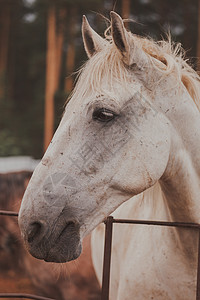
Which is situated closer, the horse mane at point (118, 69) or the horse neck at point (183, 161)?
the horse mane at point (118, 69)

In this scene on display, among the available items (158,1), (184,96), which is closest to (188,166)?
(184,96)

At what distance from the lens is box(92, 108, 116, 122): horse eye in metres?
1.52

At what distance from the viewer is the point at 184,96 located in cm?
174

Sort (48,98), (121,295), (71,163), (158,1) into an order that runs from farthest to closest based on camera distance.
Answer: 1. (158,1)
2. (48,98)
3. (121,295)
4. (71,163)

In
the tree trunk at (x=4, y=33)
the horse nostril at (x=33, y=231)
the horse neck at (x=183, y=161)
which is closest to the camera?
the horse nostril at (x=33, y=231)

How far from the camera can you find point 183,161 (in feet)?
5.64

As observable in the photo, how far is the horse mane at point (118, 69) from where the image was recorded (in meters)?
1.58

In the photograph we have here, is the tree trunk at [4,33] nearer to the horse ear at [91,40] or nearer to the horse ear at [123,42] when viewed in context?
the horse ear at [91,40]

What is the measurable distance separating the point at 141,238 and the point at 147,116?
74cm

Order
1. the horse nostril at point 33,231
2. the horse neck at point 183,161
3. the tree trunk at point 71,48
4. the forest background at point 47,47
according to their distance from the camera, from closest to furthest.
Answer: the horse nostril at point 33,231 < the horse neck at point 183,161 < the forest background at point 47,47 < the tree trunk at point 71,48

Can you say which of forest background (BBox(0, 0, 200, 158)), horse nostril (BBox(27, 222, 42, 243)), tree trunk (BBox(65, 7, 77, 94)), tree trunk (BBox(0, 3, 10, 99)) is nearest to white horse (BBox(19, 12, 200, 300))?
horse nostril (BBox(27, 222, 42, 243))

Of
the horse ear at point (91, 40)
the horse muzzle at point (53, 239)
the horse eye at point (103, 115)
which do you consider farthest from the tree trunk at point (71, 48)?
the horse muzzle at point (53, 239)

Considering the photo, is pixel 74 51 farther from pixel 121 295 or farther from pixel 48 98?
pixel 121 295

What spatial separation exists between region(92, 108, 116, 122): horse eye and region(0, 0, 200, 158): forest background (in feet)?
20.1
